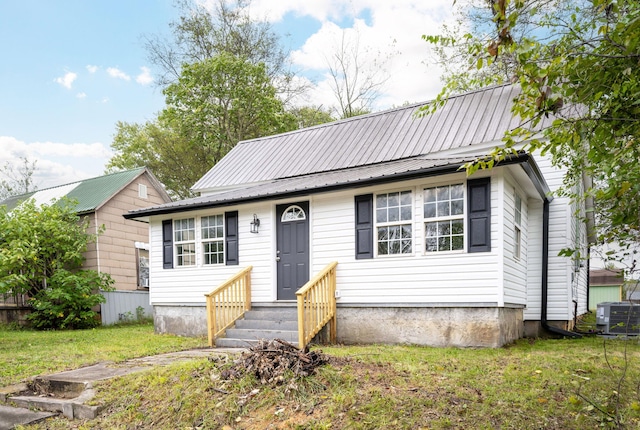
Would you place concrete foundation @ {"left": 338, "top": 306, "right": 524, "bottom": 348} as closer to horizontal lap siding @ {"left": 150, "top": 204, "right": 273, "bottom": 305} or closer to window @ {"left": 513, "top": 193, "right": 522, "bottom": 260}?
window @ {"left": 513, "top": 193, "right": 522, "bottom": 260}

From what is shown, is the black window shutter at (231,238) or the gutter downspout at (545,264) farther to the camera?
the black window shutter at (231,238)

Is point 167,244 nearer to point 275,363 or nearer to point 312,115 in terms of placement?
point 275,363

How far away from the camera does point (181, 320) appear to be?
32.8 feet

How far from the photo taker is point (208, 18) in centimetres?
2177

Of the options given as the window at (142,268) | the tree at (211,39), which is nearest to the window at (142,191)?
the window at (142,268)

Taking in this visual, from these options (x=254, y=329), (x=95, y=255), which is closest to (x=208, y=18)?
(x=95, y=255)

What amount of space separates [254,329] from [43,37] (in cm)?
1333

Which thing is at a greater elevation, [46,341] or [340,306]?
[340,306]

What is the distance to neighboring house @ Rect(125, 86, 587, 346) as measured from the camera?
7105 mm

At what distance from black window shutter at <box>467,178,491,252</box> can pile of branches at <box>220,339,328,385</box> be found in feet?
11.0

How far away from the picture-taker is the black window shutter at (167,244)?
10312 millimetres

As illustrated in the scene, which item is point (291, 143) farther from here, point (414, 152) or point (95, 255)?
point (95, 255)

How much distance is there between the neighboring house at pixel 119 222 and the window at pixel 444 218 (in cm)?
1015

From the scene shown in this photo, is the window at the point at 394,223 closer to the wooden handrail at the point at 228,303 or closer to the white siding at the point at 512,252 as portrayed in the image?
the white siding at the point at 512,252
